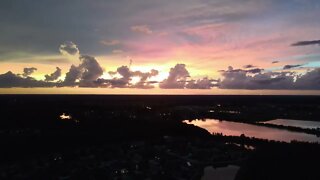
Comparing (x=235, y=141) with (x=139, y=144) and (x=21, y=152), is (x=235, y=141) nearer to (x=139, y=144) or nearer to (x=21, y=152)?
(x=139, y=144)

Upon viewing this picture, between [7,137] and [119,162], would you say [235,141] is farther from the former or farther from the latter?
[7,137]

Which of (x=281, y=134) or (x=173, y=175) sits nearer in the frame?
(x=173, y=175)

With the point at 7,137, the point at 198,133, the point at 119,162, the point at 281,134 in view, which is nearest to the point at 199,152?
the point at 119,162

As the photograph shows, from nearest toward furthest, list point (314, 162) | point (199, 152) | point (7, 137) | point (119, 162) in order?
point (314, 162) → point (119, 162) → point (199, 152) → point (7, 137)

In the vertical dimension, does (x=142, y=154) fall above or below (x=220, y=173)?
above

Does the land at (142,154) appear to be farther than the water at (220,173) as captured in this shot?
No

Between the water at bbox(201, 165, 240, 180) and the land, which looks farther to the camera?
the water at bbox(201, 165, 240, 180)

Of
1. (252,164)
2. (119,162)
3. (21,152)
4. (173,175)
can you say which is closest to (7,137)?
(21,152)

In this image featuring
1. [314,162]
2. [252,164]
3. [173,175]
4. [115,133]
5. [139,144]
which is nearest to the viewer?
[314,162]

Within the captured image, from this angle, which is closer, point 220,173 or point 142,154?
point 220,173

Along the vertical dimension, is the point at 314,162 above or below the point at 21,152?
above
